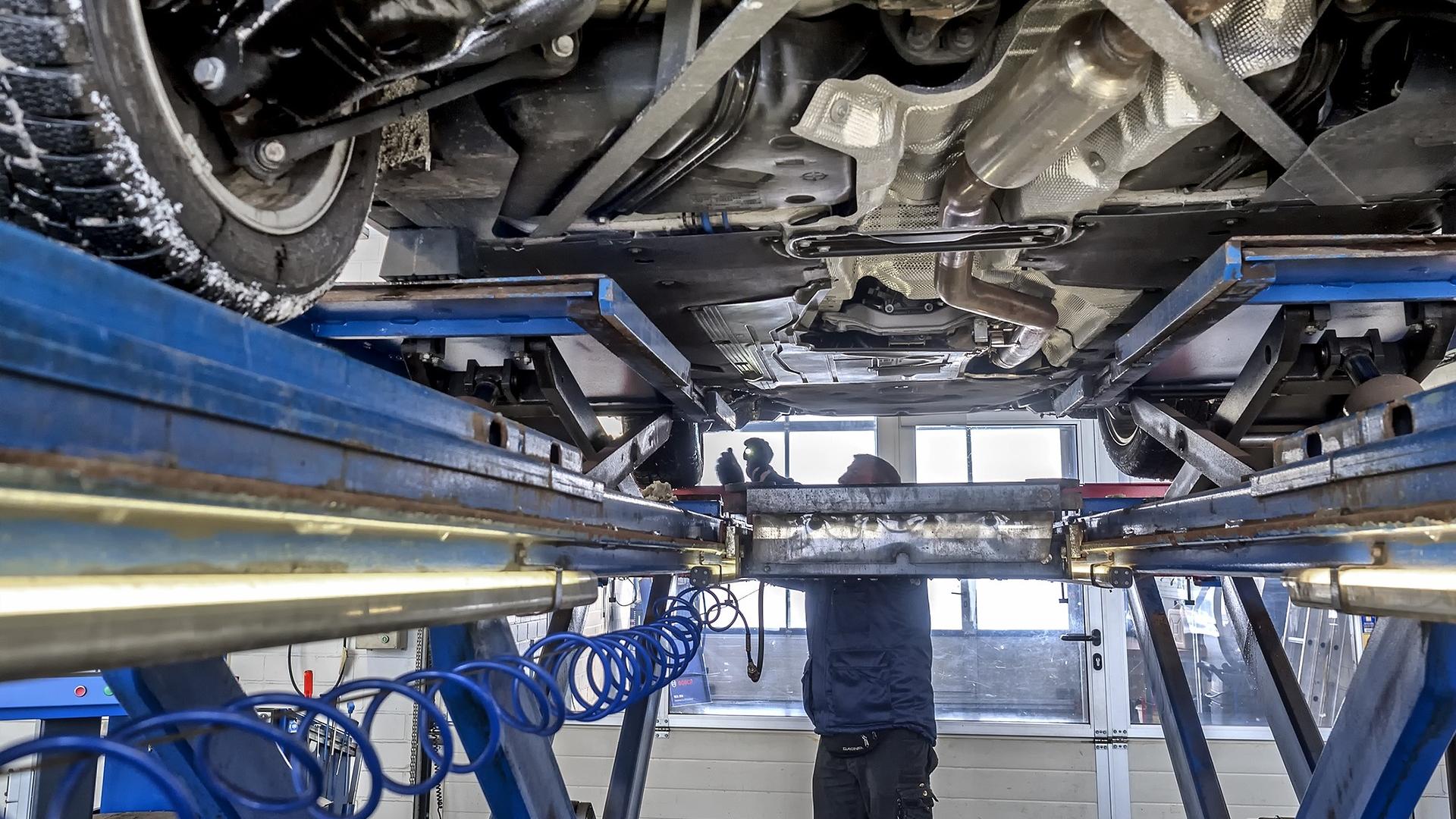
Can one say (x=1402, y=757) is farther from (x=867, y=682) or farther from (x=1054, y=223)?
(x=867, y=682)

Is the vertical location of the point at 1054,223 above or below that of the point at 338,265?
above

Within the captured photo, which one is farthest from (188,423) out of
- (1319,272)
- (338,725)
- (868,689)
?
(868,689)

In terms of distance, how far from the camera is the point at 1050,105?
5.43 ft

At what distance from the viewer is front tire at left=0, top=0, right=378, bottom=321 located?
0.91m

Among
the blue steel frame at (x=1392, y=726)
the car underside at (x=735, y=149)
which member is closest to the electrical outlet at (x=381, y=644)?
the car underside at (x=735, y=149)

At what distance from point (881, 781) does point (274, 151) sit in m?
3.77

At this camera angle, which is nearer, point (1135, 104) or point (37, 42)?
point (37, 42)

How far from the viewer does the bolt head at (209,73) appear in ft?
3.66

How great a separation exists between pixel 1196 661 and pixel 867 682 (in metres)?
3.39

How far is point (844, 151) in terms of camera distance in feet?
5.91

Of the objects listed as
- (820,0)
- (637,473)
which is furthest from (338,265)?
(637,473)

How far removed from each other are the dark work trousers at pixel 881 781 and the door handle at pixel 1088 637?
2177 millimetres

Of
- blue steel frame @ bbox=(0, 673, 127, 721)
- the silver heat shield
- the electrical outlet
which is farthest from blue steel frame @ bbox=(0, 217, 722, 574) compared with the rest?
the electrical outlet

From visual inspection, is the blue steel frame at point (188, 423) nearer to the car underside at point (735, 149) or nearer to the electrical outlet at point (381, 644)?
the car underside at point (735, 149)
